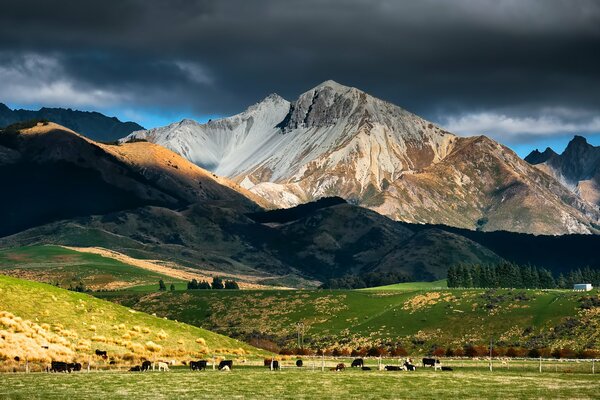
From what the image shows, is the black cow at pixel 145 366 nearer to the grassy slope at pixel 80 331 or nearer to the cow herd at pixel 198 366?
the cow herd at pixel 198 366

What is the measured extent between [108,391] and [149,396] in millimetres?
5292

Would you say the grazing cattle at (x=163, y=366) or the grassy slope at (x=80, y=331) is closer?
the grazing cattle at (x=163, y=366)

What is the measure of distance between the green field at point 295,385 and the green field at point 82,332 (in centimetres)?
1467

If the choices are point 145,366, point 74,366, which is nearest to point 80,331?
point 145,366

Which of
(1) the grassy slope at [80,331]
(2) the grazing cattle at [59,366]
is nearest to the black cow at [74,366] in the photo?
(2) the grazing cattle at [59,366]

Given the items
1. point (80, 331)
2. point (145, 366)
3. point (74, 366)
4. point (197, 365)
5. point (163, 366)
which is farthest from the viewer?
point (80, 331)

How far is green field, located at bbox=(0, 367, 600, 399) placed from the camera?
68.3 meters

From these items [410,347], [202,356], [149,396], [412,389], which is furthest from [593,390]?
[410,347]

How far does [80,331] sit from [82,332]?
0.47 meters

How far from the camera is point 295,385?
3098 inches

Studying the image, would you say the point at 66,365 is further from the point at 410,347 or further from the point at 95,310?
the point at 410,347

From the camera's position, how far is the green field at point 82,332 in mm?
100250

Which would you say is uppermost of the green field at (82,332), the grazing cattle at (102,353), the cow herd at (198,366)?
the green field at (82,332)

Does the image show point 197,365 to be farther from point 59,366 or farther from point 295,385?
point 295,385
